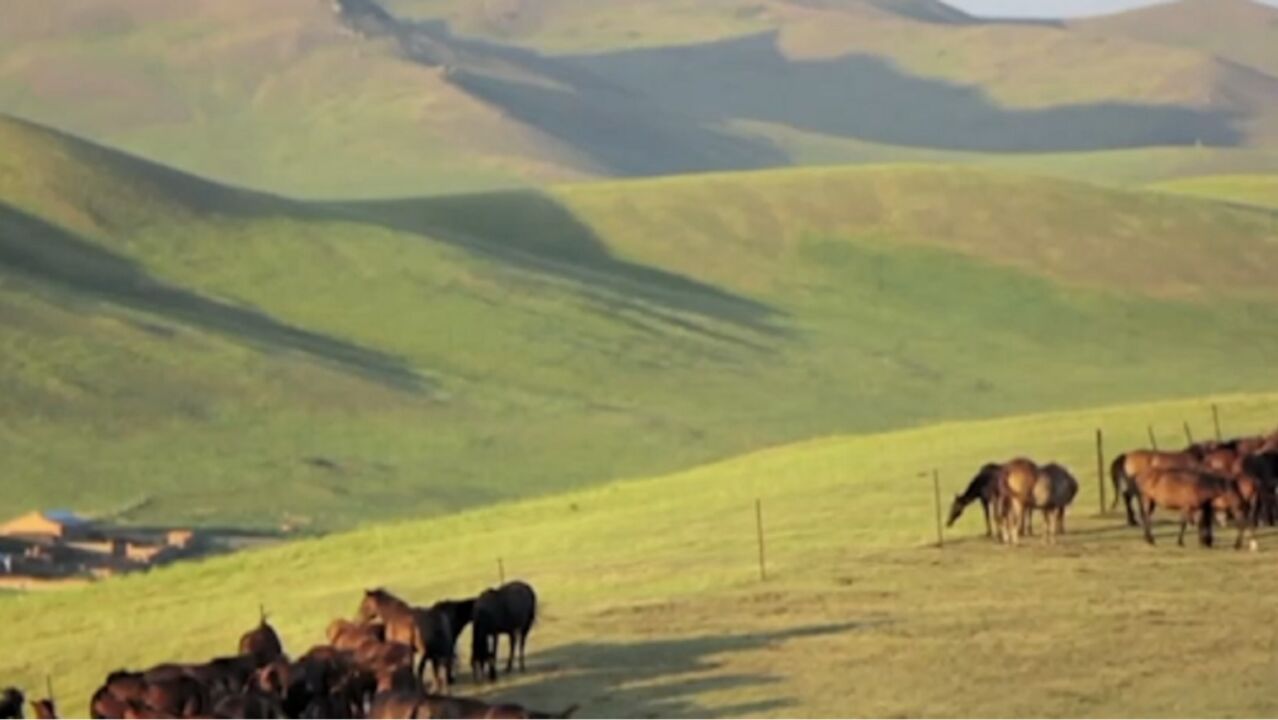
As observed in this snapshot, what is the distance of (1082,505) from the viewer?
32.8 metres

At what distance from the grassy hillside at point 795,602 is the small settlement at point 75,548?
1052cm

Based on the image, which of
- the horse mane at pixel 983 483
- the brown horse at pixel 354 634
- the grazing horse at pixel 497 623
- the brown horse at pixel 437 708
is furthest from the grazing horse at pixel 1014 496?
the brown horse at pixel 437 708

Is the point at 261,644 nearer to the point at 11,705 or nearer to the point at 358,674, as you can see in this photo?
the point at 11,705

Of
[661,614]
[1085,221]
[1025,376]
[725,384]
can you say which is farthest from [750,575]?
[1085,221]

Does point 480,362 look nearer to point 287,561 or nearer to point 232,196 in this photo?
point 232,196

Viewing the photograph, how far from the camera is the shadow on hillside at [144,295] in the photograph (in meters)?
83.1

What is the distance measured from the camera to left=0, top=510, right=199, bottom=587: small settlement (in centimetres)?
4988

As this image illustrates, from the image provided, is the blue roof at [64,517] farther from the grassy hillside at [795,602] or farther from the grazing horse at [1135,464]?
the grazing horse at [1135,464]

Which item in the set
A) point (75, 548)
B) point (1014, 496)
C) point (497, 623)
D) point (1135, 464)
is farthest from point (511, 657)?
point (75, 548)

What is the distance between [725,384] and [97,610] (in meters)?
52.3

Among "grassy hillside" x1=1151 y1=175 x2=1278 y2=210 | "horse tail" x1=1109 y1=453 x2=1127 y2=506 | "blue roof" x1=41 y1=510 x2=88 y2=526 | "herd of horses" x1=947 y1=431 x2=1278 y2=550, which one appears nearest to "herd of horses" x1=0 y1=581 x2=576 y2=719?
"herd of horses" x1=947 y1=431 x2=1278 y2=550

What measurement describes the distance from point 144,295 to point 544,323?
1433 centimetres

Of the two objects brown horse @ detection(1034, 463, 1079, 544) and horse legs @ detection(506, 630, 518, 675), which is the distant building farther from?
horse legs @ detection(506, 630, 518, 675)

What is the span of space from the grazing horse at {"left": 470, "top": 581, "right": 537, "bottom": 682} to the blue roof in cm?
3517
